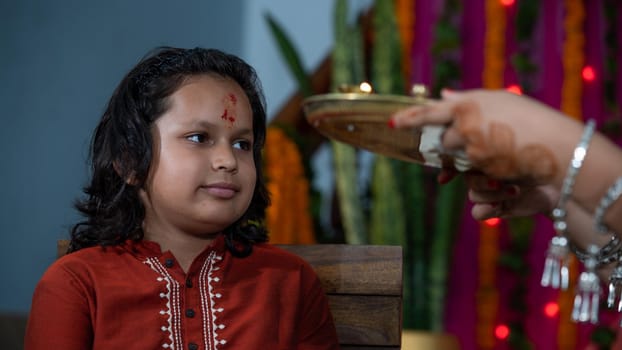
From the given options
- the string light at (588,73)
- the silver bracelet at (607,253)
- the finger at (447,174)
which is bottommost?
the silver bracelet at (607,253)

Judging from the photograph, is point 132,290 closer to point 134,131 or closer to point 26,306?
point 134,131

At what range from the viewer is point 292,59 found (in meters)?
3.98

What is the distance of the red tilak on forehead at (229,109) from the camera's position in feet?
5.83

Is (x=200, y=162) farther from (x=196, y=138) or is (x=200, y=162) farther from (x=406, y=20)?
(x=406, y=20)

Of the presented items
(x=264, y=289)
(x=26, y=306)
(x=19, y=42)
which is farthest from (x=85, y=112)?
(x=264, y=289)

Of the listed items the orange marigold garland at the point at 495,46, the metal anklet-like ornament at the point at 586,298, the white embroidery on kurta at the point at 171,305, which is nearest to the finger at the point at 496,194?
the metal anklet-like ornament at the point at 586,298

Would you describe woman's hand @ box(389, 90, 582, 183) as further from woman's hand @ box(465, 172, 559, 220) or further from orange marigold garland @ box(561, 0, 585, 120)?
orange marigold garland @ box(561, 0, 585, 120)

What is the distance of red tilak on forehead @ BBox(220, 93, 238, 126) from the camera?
5.83 ft

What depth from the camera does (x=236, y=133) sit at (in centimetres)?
179

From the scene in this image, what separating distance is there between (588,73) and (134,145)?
2760 mm

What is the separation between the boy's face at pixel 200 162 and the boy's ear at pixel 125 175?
0.10 ft

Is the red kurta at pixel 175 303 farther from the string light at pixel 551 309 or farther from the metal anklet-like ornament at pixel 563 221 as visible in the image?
the string light at pixel 551 309

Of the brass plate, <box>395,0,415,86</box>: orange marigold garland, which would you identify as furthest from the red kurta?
<box>395,0,415,86</box>: orange marigold garland

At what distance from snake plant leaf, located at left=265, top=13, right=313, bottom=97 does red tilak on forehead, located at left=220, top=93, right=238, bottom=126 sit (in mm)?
2168
